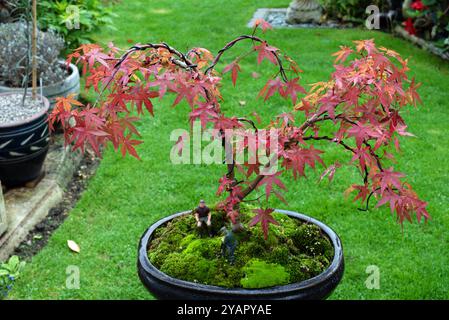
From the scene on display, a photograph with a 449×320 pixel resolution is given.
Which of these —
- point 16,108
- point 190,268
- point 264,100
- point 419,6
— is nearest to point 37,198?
point 16,108

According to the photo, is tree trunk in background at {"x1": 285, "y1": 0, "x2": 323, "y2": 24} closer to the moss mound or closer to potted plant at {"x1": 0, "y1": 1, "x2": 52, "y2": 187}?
potted plant at {"x1": 0, "y1": 1, "x2": 52, "y2": 187}

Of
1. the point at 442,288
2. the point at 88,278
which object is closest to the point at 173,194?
the point at 88,278

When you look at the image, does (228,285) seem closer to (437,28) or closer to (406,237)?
(406,237)

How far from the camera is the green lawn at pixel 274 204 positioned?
3.54 meters

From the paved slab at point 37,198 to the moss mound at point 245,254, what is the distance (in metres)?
1.35

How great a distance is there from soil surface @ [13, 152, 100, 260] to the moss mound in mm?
1326

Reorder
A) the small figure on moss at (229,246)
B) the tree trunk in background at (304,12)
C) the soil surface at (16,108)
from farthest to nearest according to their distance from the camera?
1. the tree trunk in background at (304,12)
2. the soil surface at (16,108)
3. the small figure on moss at (229,246)

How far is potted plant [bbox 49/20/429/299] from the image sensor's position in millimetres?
2295

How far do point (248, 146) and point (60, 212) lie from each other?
7.56ft

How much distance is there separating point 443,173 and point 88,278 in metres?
2.68

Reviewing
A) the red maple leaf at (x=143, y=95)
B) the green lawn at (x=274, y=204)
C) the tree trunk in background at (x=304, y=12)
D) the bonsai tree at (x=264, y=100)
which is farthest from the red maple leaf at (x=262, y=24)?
the tree trunk in background at (x=304, y=12)

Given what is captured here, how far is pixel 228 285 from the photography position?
2463 millimetres

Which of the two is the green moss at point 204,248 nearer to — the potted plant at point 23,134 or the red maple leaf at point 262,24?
the red maple leaf at point 262,24

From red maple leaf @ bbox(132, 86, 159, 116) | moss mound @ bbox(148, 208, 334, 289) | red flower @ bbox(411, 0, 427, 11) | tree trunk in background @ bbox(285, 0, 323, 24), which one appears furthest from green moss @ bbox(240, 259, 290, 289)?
tree trunk in background @ bbox(285, 0, 323, 24)
